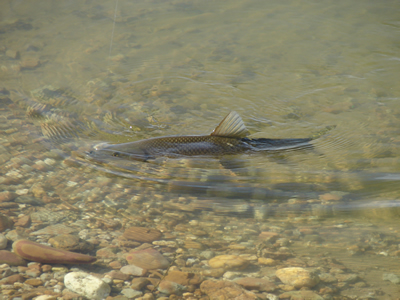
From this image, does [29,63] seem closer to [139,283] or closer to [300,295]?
[139,283]

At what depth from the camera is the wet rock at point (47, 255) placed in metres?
2.62

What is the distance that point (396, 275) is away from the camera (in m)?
2.55

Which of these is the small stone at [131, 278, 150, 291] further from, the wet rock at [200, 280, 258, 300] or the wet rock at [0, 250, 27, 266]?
the wet rock at [0, 250, 27, 266]

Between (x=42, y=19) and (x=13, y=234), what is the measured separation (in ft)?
22.3

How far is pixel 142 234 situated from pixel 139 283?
0.57 metres

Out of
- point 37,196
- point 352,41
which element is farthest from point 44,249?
point 352,41

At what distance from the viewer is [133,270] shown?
2619mm

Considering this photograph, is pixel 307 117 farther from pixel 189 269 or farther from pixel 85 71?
pixel 85 71

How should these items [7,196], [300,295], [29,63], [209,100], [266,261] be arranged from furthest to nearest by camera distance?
[29,63]
[209,100]
[7,196]
[266,261]
[300,295]

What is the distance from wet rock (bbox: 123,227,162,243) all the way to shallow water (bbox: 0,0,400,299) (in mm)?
344

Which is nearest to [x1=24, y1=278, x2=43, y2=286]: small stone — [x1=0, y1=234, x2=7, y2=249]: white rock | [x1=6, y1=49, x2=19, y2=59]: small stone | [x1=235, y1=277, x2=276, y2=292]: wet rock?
[x1=0, y1=234, x2=7, y2=249]: white rock

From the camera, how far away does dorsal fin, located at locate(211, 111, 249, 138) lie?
12.7 feet

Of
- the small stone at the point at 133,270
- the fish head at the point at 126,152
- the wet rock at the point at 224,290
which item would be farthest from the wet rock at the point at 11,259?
the fish head at the point at 126,152

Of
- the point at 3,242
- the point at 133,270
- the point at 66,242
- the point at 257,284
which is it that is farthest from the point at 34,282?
the point at 257,284
